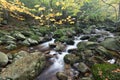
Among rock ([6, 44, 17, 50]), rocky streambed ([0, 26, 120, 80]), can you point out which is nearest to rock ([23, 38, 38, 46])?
rocky streambed ([0, 26, 120, 80])

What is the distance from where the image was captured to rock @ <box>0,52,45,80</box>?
554 cm

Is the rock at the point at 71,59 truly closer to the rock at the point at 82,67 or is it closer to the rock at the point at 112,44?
the rock at the point at 82,67

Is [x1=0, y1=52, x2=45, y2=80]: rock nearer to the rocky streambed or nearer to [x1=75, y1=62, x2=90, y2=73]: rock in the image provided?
the rocky streambed

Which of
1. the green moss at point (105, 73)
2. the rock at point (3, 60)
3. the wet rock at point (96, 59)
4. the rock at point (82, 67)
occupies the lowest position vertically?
the rock at point (82, 67)

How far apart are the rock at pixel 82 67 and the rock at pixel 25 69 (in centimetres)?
154

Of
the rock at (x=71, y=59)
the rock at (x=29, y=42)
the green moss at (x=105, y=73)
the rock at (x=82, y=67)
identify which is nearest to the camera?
the green moss at (x=105, y=73)

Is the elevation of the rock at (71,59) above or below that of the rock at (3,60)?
below

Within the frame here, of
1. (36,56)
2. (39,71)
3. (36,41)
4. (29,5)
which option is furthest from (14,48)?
(29,5)

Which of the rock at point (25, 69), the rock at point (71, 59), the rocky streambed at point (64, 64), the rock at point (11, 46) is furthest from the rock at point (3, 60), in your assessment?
the rock at point (71, 59)

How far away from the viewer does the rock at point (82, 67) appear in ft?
21.4

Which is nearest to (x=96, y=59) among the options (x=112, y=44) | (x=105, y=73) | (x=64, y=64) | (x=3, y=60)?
(x=64, y=64)

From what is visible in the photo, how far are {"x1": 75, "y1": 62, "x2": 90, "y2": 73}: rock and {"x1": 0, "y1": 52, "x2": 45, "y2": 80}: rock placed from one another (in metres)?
1.54

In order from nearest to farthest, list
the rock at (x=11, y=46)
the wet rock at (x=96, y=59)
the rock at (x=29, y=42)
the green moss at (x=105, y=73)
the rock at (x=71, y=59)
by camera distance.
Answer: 1. the green moss at (x=105, y=73)
2. the wet rock at (x=96, y=59)
3. the rock at (x=71, y=59)
4. the rock at (x=11, y=46)
5. the rock at (x=29, y=42)

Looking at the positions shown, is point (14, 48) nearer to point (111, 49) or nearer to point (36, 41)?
point (36, 41)
